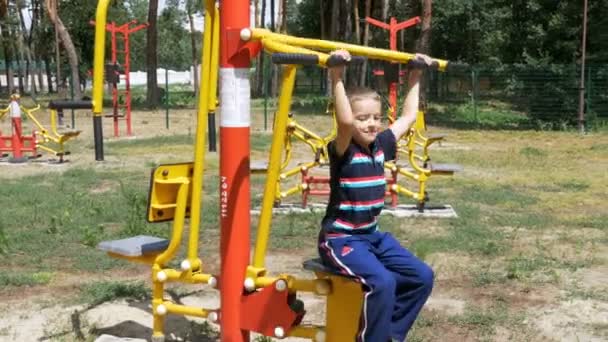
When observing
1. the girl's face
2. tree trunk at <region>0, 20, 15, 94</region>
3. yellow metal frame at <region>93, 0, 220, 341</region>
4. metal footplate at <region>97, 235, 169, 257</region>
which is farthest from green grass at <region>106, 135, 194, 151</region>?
tree trunk at <region>0, 20, 15, 94</region>

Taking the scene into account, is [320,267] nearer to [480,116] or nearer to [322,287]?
[322,287]

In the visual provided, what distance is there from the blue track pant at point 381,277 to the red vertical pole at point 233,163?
0.46 metres

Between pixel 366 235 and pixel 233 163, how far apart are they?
721mm

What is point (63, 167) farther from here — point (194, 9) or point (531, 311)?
point (194, 9)

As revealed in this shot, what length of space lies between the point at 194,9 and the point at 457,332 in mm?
43617

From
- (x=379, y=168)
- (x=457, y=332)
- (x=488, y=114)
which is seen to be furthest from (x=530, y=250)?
(x=488, y=114)

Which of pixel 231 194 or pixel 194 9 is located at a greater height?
pixel 194 9

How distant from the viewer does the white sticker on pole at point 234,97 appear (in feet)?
11.9

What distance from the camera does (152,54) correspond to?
28625 millimetres

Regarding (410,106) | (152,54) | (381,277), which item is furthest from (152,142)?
(381,277)

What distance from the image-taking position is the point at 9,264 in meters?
6.02

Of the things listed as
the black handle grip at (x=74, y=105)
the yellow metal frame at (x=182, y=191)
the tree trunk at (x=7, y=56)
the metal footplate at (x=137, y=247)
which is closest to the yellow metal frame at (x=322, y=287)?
the yellow metal frame at (x=182, y=191)

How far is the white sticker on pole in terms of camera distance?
11.9ft

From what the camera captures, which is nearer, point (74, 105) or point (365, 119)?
point (365, 119)
